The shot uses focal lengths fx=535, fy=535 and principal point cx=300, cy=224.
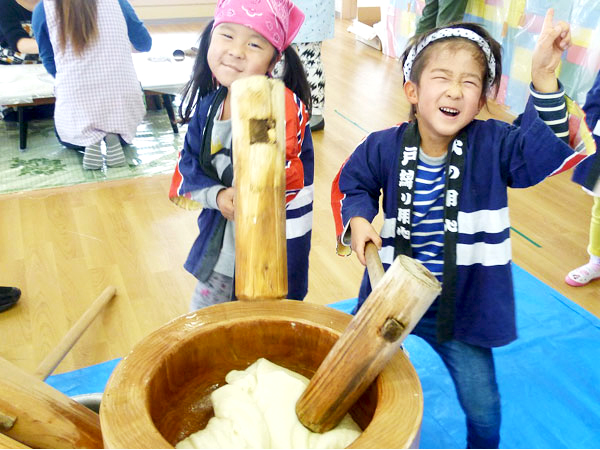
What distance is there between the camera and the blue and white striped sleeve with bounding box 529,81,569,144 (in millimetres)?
833

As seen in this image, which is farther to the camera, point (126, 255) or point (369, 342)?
point (126, 255)

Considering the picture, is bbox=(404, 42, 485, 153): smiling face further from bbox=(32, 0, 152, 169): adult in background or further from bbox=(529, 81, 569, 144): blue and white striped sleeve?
bbox=(32, 0, 152, 169): adult in background

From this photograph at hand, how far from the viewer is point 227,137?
1.17 m

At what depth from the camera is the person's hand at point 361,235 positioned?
0.80m

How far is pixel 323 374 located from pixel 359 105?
358 centimetres

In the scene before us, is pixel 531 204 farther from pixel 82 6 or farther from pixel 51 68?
pixel 51 68

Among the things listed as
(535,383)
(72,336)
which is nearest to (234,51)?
(72,336)

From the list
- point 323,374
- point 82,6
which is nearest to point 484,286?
point 323,374

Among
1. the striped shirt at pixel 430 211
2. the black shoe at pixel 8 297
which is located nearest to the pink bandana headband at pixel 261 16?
the striped shirt at pixel 430 211

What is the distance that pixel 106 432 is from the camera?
1.41 ft

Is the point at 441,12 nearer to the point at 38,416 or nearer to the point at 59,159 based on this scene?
the point at 59,159

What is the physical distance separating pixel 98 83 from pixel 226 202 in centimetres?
188

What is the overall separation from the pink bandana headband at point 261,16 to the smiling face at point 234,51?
19 millimetres

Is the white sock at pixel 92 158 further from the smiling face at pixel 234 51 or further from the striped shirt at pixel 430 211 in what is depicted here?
the striped shirt at pixel 430 211
